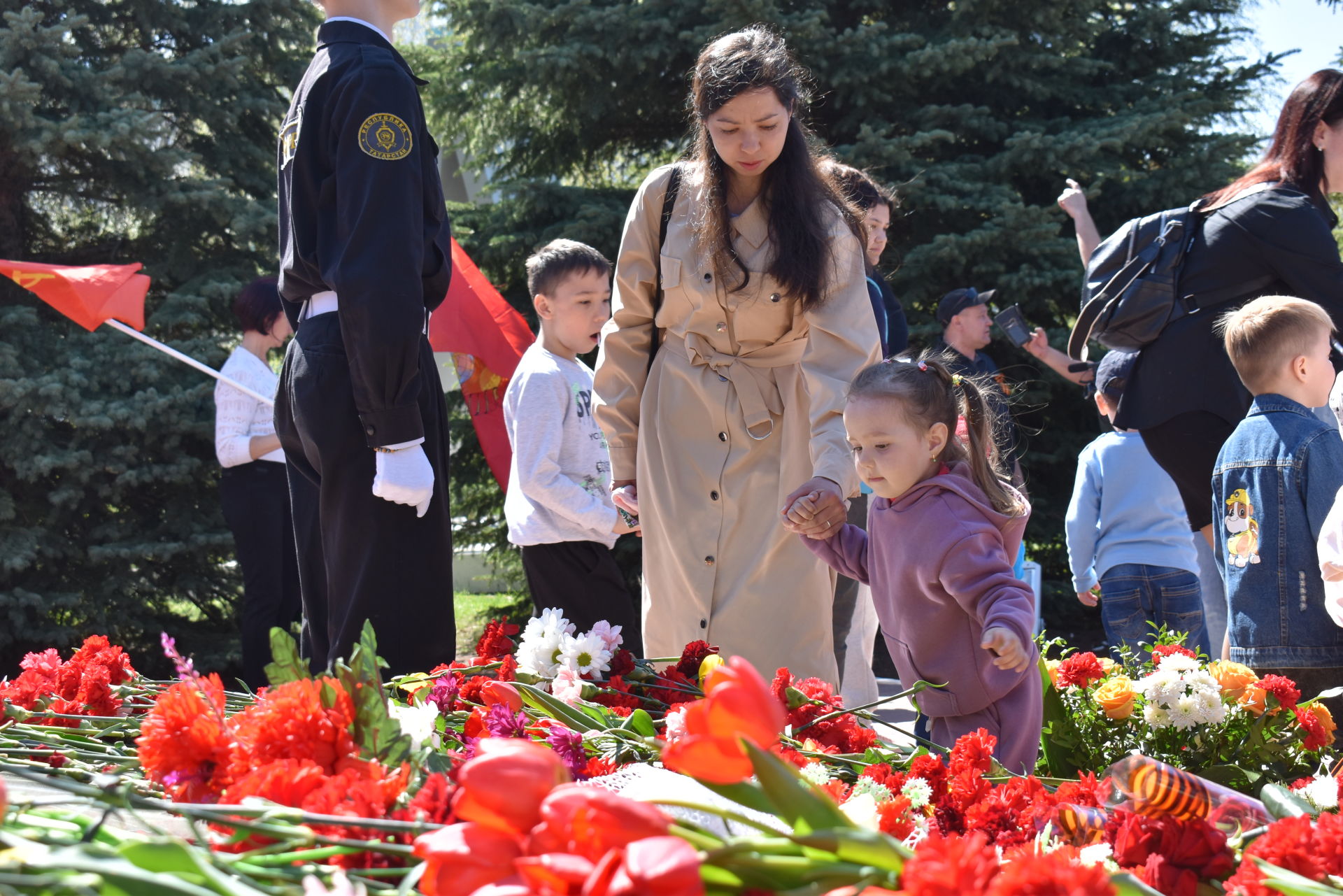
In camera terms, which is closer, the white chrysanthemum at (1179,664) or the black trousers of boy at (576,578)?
the white chrysanthemum at (1179,664)

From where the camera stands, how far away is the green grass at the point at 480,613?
880cm

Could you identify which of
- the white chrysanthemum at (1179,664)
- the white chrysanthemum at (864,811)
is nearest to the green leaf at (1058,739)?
the white chrysanthemum at (1179,664)

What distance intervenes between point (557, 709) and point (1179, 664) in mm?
1227

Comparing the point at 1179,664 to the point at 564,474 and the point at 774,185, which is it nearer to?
the point at 774,185

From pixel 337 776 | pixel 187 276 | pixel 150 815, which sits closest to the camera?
pixel 337 776

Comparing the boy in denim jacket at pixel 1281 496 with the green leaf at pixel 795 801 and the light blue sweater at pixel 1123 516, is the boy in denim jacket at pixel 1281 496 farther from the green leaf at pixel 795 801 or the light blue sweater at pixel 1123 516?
the green leaf at pixel 795 801

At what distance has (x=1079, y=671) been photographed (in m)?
2.31

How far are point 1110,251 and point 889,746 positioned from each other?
2534 mm

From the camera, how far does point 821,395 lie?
2760 millimetres

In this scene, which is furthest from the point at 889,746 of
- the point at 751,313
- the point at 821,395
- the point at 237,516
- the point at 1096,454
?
the point at 237,516

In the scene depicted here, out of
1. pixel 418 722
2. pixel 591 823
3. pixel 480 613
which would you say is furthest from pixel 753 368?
pixel 480 613

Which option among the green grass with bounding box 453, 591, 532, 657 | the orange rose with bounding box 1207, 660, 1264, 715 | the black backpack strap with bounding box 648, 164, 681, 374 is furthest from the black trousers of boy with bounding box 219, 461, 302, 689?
the orange rose with bounding box 1207, 660, 1264, 715

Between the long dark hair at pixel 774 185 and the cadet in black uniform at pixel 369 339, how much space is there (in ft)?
2.15

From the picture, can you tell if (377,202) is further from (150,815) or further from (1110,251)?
(1110,251)
